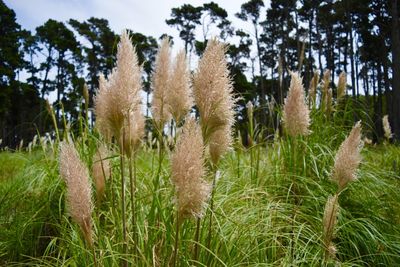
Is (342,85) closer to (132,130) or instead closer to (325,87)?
(325,87)

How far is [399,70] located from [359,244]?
680 inches

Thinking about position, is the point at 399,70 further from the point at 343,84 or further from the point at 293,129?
the point at 293,129

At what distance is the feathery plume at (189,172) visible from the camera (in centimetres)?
137

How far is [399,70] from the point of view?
1838 centimetres

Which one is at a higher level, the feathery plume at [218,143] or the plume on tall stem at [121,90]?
the plume on tall stem at [121,90]

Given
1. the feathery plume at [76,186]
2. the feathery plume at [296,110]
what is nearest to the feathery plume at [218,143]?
the feathery plume at [76,186]

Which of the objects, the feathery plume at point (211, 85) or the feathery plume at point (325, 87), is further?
the feathery plume at point (325, 87)

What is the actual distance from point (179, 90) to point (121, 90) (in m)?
0.40

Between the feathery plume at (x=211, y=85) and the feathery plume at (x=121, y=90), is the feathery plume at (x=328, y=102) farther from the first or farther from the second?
the feathery plume at (x=121, y=90)

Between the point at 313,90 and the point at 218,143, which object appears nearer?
the point at 218,143

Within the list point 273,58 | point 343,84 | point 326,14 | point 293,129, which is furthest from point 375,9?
point 293,129

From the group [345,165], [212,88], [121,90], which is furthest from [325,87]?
[121,90]

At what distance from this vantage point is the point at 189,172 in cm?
138

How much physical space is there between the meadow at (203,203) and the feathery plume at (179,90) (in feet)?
0.19
